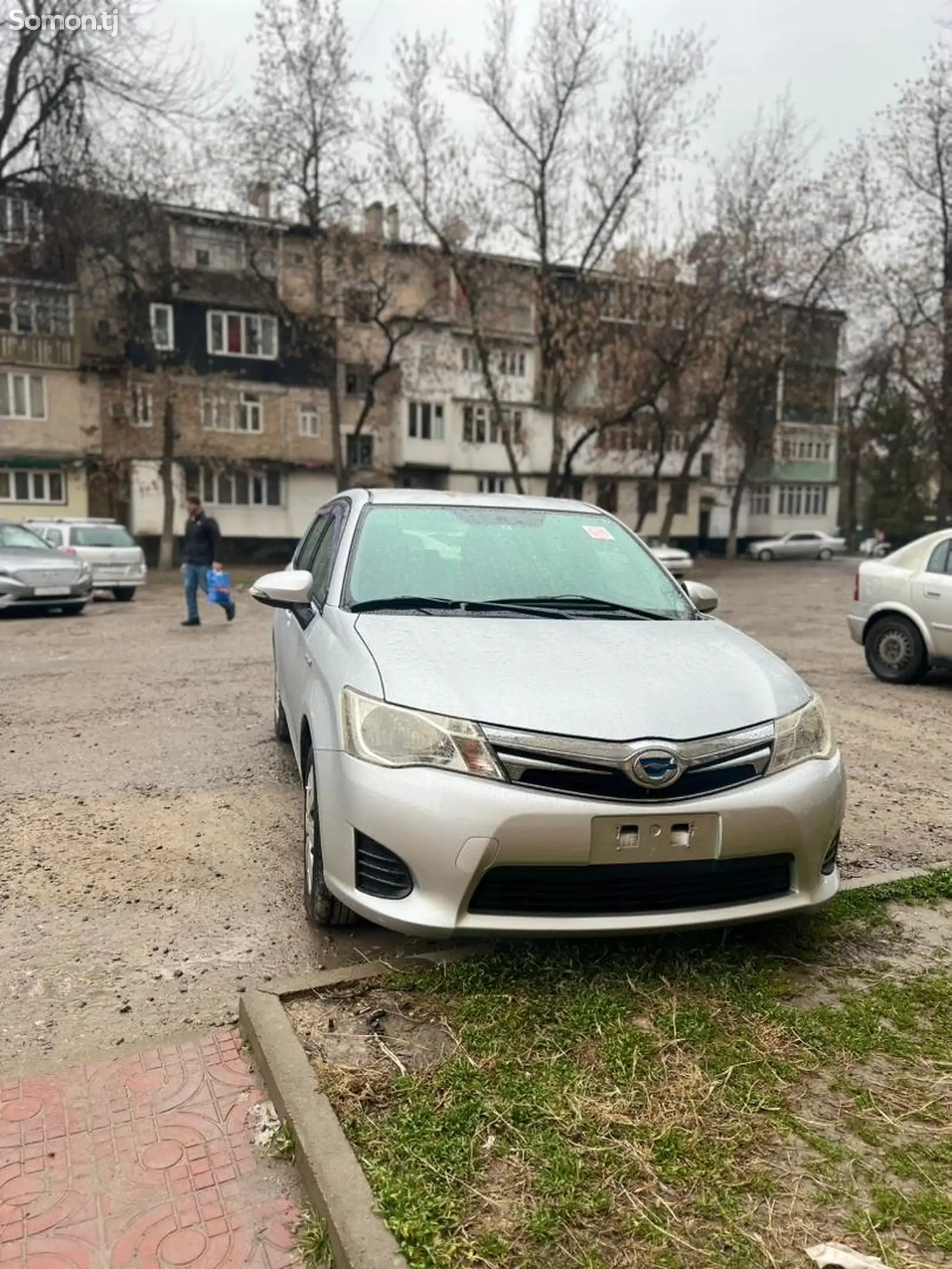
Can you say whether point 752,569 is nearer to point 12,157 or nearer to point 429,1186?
point 12,157

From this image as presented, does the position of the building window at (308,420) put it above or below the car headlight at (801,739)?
above

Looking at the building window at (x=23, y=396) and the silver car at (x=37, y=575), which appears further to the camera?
the building window at (x=23, y=396)

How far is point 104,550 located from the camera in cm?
1862

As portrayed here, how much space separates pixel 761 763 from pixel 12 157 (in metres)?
24.8

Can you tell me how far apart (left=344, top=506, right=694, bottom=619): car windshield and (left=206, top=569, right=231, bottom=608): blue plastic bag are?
9.89 m

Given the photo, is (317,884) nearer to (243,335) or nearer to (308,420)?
(308,420)

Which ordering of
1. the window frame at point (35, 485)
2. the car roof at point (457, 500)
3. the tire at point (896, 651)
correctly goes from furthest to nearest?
the window frame at point (35, 485), the tire at point (896, 651), the car roof at point (457, 500)

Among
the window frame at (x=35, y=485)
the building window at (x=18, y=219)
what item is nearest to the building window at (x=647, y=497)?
the window frame at (x=35, y=485)

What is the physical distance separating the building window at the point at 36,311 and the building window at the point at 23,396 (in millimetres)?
1596

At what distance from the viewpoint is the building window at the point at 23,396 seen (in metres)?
32.8

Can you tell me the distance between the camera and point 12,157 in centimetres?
2156

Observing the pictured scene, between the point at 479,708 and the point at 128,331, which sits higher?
the point at 128,331

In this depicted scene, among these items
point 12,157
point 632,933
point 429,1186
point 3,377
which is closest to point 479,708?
point 632,933

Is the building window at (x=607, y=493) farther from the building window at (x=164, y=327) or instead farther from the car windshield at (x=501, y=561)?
the car windshield at (x=501, y=561)
